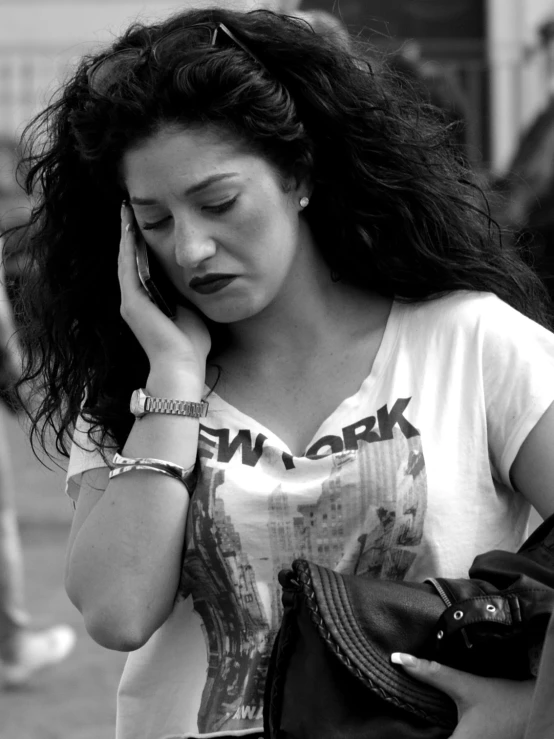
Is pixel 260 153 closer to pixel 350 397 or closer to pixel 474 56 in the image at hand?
pixel 350 397

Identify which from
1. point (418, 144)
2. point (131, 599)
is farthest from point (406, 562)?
point (418, 144)

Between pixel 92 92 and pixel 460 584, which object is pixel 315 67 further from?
pixel 460 584

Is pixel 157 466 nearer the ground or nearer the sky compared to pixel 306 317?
nearer the ground

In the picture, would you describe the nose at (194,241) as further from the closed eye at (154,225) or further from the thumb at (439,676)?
the thumb at (439,676)

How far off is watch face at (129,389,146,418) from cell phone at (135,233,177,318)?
187mm

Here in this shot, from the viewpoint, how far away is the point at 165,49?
2.00 metres

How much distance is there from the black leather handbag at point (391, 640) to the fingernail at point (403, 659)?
0.04ft

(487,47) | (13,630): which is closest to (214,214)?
(13,630)

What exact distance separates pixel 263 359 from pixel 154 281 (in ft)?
0.77

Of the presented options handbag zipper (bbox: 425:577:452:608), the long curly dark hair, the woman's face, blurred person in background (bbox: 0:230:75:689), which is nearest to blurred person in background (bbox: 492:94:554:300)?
blurred person in background (bbox: 0:230:75:689)

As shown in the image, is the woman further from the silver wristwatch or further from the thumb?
the thumb

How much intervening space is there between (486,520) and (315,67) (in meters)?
0.80

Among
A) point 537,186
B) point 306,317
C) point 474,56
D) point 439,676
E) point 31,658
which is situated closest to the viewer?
point 439,676

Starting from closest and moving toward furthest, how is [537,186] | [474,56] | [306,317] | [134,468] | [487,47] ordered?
1. [134,468]
2. [306,317]
3. [537,186]
4. [474,56]
5. [487,47]
